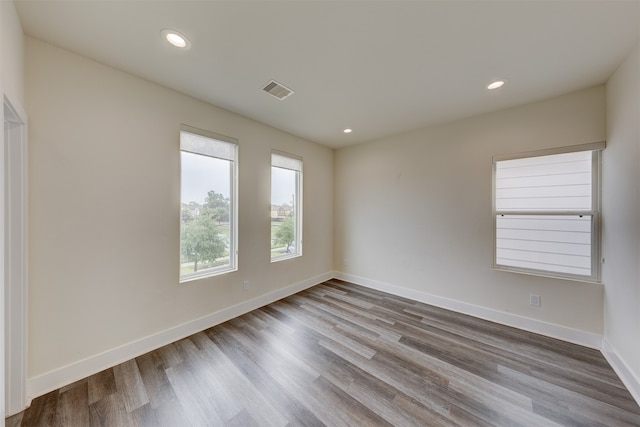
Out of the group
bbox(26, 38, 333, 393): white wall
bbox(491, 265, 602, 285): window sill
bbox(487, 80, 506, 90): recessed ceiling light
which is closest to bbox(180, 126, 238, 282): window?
bbox(26, 38, 333, 393): white wall

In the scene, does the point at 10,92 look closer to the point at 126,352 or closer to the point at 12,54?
the point at 12,54

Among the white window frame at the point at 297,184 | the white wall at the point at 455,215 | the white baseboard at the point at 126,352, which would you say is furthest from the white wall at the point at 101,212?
the white wall at the point at 455,215

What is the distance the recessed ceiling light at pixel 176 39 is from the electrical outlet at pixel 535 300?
421cm

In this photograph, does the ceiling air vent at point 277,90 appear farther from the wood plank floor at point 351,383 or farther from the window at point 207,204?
the wood plank floor at point 351,383

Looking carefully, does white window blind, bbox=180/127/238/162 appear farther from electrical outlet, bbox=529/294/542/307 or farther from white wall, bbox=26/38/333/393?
electrical outlet, bbox=529/294/542/307

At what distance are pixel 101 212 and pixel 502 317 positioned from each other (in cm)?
441

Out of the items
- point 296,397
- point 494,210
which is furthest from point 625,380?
point 296,397

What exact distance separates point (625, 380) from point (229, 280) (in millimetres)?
3782

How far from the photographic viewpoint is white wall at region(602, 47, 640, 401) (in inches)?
67.1

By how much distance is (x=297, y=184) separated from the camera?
3.88m

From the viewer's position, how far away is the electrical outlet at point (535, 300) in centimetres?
248

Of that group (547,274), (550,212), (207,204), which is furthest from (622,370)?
(207,204)

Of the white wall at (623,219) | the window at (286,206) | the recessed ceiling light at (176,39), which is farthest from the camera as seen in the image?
the window at (286,206)

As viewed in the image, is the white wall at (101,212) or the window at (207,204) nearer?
the white wall at (101,212)
